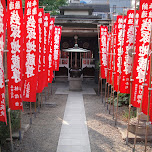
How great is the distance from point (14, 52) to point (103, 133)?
3.96 metres

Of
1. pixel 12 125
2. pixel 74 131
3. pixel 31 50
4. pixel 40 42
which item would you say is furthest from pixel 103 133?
pixel 40 42

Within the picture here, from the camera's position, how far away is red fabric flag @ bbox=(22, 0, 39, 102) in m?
6.73

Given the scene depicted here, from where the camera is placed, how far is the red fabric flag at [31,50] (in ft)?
22.1

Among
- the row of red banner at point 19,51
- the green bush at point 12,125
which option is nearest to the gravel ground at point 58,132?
the green bush at point 12,125

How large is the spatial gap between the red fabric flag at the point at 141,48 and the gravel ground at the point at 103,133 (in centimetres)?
138

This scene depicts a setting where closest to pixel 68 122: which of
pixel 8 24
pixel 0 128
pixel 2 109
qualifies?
pixel 0 128

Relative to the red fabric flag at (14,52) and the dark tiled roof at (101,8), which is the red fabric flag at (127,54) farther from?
the dark tiled roof at (101,8)

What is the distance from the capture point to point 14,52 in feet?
17.8

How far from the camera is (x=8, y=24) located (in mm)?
5418

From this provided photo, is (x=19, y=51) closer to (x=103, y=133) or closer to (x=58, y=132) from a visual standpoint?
(x=58, y=132)

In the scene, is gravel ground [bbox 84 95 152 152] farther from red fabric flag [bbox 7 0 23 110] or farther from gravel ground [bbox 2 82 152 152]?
red fabric flag [bbox 7 0 23 110]

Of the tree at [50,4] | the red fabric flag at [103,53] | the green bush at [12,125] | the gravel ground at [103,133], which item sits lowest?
the gravel ground at [103,133]

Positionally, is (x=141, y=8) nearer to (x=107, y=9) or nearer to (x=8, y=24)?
(x=8, y=24)

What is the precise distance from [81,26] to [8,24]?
37.4ft
